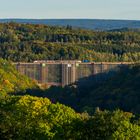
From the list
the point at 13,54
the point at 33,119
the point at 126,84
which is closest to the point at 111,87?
the point at 126,84

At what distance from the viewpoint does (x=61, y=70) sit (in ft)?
542

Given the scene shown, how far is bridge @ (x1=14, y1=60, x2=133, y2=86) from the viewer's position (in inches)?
6437

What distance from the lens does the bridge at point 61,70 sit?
536 ft

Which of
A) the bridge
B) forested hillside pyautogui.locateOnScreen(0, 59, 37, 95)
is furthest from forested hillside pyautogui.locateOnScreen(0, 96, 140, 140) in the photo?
the bridge

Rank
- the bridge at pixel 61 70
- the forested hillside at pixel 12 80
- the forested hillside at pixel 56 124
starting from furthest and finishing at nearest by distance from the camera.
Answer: the bridge at pixel 61 70, the forested hillside at pixel 12 80, the forested hillside at pixel 56 124

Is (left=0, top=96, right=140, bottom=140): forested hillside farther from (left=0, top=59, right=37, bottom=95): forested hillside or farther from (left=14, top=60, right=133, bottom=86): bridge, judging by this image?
(left=14, top=60, right=133, bottom=86): bridge

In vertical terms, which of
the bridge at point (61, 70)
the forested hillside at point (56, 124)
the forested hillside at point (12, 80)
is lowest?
the bridge at point (61, 70)

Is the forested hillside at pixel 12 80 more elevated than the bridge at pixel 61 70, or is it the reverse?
the forested hillside at pixel 12 80

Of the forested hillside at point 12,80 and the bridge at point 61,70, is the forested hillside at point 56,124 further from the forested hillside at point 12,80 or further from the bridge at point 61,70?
the bridge at point 61,70

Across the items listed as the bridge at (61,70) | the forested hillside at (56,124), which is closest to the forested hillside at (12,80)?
the bridge at (61,70)

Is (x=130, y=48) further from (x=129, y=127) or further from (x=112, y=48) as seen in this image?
(x=129, y=127)

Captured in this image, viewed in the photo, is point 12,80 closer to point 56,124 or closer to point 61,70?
point 61,70

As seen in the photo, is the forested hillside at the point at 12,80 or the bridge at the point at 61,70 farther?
the bridge at the point at 61,70

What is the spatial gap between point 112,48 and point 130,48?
4.36m
